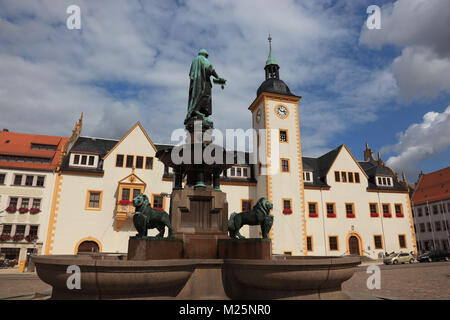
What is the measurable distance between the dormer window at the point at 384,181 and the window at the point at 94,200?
3391 cm

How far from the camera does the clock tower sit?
104ft

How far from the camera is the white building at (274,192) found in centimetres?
2877

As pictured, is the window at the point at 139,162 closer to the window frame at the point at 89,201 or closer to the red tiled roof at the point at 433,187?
the window frame at the point at 89,201

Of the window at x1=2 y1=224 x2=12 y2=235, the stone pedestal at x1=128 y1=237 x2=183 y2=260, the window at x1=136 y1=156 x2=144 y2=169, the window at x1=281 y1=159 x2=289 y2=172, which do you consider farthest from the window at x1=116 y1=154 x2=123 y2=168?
the stone pedestal at x1=128 y1=237 x2=183 y2=260

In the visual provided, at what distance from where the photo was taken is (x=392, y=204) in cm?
3800

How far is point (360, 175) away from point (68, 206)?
1341 inches

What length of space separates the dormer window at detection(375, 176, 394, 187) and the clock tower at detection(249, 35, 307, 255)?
1254 centimetres

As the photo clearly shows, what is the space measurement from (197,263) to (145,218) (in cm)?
186

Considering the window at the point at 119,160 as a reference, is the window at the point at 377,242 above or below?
below

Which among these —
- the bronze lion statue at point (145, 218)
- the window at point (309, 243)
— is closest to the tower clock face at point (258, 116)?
the window at point (309, 243)

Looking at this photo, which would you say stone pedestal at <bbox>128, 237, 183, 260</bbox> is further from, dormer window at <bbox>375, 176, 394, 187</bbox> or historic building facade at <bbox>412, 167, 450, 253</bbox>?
historic building facade at <bbox>412, 167, 450, 253</bbox>
